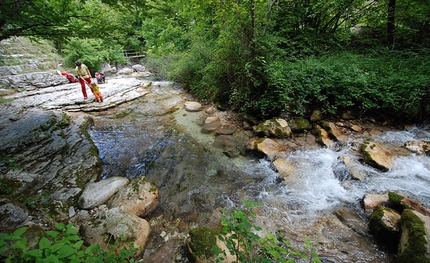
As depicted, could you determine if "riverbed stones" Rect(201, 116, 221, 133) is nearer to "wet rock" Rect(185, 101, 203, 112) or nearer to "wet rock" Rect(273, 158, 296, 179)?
"wet rock" Rect(185, 101, 203, 112)

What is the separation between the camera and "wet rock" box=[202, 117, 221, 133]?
5.98 meters

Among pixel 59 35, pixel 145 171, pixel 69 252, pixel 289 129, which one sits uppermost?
pixel 59 35

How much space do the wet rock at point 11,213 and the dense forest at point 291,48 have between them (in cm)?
240

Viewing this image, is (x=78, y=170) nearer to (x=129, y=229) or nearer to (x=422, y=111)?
(x=129, y=229)

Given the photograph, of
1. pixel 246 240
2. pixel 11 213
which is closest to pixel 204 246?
pixel 246 240

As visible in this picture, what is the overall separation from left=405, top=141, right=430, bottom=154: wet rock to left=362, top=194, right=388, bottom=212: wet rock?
208cm

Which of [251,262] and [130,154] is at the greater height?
[251,262]

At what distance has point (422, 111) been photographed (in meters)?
4.87

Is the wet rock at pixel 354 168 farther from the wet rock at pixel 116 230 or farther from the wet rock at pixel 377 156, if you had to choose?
the wet rock at pixel 116 230

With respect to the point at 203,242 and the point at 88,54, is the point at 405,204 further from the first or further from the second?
the point at 88,54

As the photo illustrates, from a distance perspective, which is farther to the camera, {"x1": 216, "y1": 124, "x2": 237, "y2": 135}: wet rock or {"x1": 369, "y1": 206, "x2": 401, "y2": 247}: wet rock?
{"x1": 216, "y1": 124, "x2": 237, "y2": 135}: wet rock

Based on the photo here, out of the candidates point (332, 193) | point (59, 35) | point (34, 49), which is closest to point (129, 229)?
point (59, 35)

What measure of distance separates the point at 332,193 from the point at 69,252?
391cm

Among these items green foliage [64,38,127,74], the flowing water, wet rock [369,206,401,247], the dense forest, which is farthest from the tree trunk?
green foliage [64,38,127,74]
